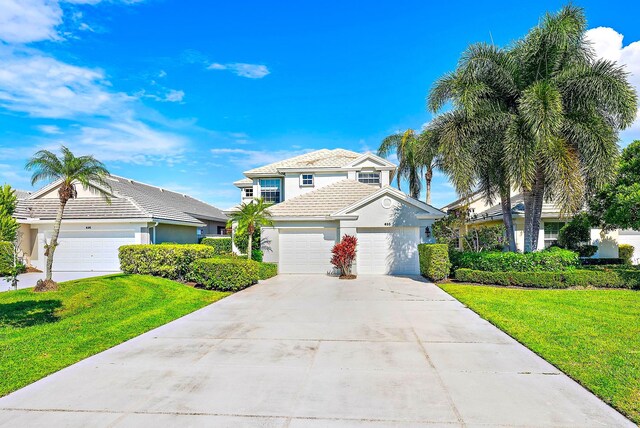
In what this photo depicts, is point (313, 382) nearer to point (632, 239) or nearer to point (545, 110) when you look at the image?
point (545, 110)

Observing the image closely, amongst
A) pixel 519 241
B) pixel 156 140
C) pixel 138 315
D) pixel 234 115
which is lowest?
pixel 138 315

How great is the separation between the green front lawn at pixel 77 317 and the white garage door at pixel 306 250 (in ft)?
21.1

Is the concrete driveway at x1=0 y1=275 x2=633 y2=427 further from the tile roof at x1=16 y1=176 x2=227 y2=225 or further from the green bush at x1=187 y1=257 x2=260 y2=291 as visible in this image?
the tile roof at x1=16 y1=176 x2=227 y2=225

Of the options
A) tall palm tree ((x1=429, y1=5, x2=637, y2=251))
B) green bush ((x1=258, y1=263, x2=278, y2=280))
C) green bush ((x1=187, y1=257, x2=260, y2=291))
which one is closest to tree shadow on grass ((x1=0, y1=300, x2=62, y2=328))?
green bush ((x1=187, y1=257, x2=260, y2=291))

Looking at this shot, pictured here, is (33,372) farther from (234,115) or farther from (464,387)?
Result: (234,115)

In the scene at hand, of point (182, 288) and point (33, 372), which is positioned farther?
point (182, 288)

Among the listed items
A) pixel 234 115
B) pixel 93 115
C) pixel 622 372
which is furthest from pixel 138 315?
pixel 234 115

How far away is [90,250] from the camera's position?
62.6 feet

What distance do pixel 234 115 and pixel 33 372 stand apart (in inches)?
752

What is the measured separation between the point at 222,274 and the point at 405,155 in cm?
1936

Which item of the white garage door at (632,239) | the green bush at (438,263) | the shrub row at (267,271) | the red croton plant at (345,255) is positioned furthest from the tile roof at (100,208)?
the white garage door at (632,239)

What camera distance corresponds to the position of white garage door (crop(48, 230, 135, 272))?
62.0 feet

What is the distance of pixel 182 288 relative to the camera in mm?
13297

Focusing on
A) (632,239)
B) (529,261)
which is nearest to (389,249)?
(529,261)
